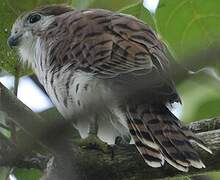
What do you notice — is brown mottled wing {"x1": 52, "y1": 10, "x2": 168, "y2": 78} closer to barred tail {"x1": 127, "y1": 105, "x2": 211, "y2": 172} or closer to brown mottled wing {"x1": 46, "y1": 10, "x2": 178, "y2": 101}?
brown mottled wing {"x1": 46, "y1": 10, "x2": 178, "y2": 101}

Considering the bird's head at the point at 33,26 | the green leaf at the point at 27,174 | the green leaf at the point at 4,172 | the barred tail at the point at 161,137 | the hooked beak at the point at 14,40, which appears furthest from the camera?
the bird's head at the point at 33,26

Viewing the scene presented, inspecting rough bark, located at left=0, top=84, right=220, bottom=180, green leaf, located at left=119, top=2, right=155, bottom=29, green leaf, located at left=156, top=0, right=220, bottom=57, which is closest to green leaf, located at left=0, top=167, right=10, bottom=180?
rough bark, located at left=0, top=84, right=220, bottom=180

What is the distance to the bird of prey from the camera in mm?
2676

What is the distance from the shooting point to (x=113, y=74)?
3.00m

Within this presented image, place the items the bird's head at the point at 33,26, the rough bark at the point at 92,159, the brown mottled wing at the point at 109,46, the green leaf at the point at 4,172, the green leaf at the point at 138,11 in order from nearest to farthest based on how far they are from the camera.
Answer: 1. the rough bark at the point at 92,159
2. the green leaf at the point at 4,172
3. the brown mottled wing at the point at 109,46
4. the green leaf at the point at 138,11
5. the bird's head at the point at 33,26

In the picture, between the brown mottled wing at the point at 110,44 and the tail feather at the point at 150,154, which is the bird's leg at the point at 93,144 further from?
the brown mottled wing at the point at 110,44

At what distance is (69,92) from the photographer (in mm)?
3371

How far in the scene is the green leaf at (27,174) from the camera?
10.3ft

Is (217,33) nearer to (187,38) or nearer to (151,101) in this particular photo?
(187,38)

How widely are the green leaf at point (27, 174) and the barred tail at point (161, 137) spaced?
62 cm

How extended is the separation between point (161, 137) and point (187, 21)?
846 mm

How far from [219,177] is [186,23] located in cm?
88

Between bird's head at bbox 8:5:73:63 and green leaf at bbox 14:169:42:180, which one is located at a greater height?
bird's head at bbox 8:5:73:63

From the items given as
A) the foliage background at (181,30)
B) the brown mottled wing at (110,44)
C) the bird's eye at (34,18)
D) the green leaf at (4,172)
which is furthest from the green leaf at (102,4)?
the green leaf at (4,172)
